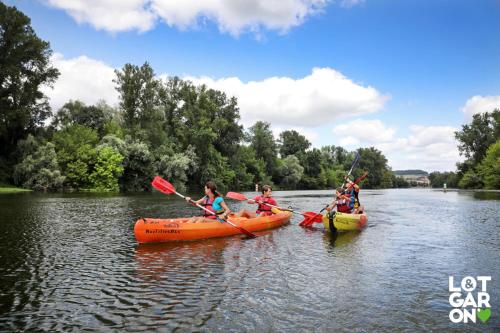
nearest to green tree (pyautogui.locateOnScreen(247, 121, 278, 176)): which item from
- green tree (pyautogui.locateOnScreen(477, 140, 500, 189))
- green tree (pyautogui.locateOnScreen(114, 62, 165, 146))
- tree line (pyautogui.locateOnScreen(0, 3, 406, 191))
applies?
tree line (pyautogui.locateOnScreen(0, 3, 406, 191))

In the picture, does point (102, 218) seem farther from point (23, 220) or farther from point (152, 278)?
point (152, 278)

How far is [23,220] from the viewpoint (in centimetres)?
1728

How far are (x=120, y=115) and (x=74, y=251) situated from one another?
5603 centimetres

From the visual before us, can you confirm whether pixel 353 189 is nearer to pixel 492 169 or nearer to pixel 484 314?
pixel 484 314

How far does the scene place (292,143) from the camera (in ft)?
329

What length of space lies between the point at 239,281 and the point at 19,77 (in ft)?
157

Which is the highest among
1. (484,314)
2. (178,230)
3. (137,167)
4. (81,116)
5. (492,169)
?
(81,116)

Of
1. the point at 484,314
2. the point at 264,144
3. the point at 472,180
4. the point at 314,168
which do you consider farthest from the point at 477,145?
the point at 484,314

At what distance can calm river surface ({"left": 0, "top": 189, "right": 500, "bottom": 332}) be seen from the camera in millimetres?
6195

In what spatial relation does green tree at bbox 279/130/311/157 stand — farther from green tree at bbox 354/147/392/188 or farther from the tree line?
green tree at bbox 354/147/392/188

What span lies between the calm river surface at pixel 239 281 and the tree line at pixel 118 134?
34.4 m

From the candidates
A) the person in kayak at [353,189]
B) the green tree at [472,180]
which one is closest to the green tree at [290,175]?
the green tree at [472,180]

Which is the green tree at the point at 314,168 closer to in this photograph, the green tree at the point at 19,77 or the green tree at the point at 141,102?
the green tree at the point at 141,102

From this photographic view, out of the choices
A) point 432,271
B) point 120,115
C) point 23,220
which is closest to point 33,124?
point 120,115
